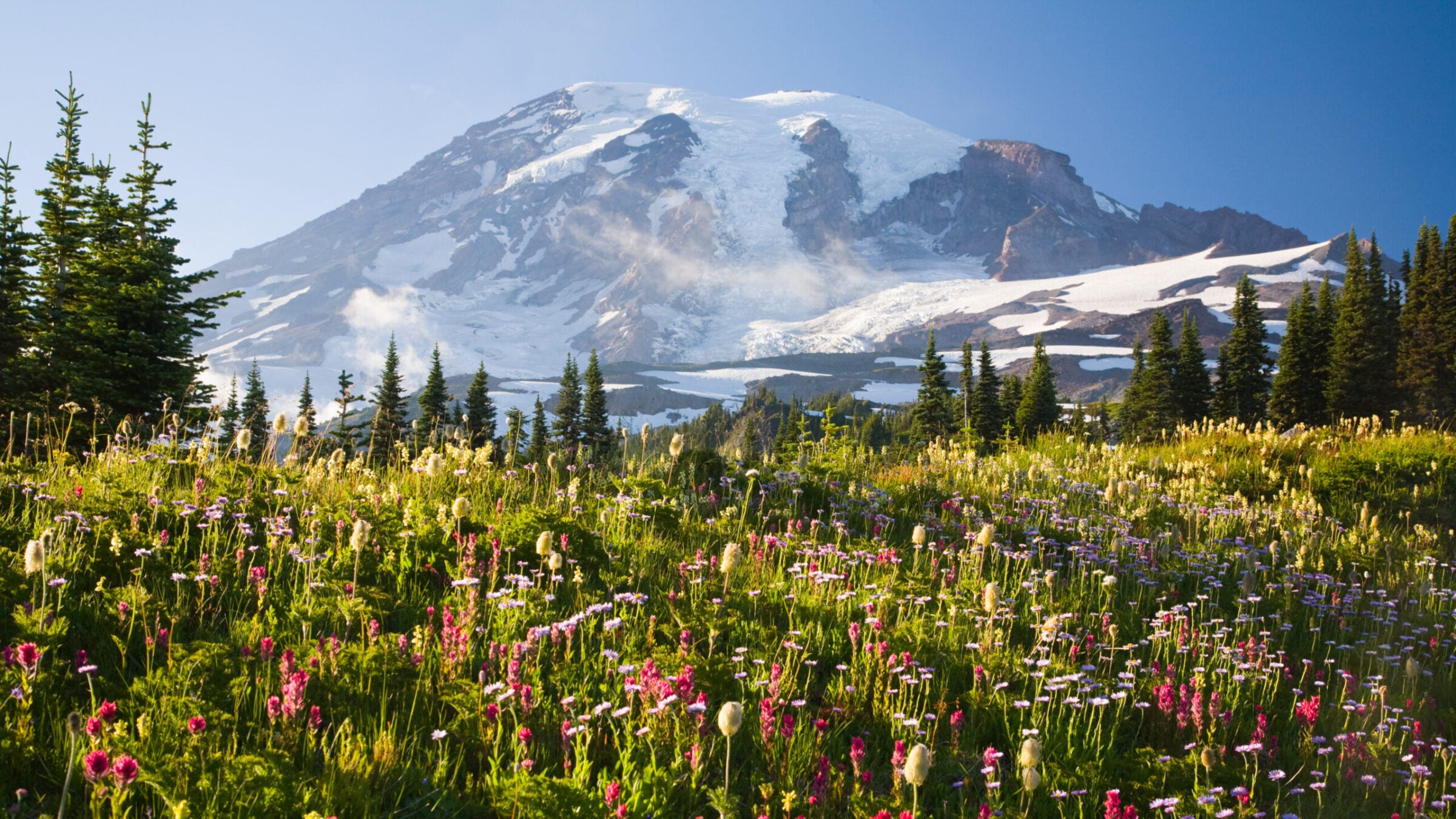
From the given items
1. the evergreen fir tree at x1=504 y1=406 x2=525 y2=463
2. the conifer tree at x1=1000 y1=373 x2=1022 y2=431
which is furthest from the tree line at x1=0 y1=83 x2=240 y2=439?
the conifer tree at x1=1000 y1=373 x2=1022 y2=431

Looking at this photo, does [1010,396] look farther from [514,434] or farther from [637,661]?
[637,661]

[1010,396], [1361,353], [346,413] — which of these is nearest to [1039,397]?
[1010,396]

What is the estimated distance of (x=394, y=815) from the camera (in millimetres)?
2543

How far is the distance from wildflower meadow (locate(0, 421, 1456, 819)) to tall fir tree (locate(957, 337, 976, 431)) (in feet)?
125

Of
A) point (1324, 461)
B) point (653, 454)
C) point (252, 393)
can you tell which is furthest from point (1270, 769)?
point (252, 393)

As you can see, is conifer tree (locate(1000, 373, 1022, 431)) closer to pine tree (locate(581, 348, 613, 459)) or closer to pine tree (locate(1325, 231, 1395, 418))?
pine tree (locate(1325, 231, 1395, 418))

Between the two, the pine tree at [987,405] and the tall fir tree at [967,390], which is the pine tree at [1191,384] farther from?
the tall fir tree at [967,390]

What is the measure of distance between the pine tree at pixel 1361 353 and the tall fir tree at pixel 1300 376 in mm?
713

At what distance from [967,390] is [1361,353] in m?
20.8

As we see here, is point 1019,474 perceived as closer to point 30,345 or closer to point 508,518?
point 508,518

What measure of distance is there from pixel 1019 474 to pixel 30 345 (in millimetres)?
24757

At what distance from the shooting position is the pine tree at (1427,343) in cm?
4356

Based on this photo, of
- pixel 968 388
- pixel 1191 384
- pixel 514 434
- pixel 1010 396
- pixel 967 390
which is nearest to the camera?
pixel 514 434

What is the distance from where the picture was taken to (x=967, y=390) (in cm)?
4622
